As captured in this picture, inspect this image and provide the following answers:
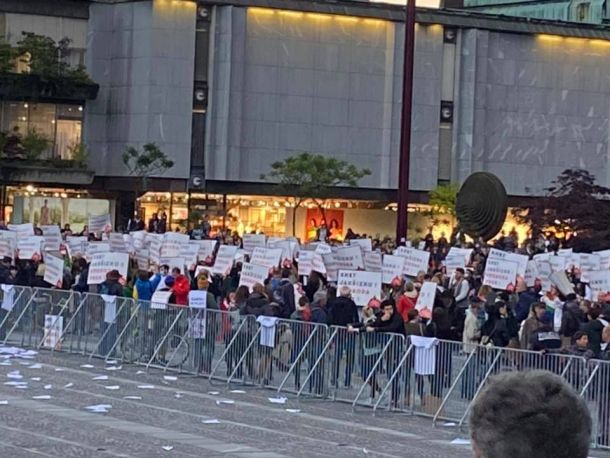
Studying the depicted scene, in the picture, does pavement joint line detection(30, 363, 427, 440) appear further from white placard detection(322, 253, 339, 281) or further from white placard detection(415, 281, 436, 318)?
white placard detection(322, 253, 339, 281)

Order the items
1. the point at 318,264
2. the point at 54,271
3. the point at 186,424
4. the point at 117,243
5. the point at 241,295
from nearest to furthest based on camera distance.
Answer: the point at 186,424
the point at 241,295
the point at 54,271
the point at 318,264
the point at 117,243

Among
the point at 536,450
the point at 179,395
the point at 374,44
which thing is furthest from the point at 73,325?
the point at 374,44

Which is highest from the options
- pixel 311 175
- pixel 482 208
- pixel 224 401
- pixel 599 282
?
pixel 311 175

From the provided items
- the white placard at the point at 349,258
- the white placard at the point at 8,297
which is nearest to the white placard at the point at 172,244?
the white placard at the point at 349,258

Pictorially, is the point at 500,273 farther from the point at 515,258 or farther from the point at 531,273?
the point at 531,273

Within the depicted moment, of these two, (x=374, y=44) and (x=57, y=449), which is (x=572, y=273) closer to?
(x=57, y=449)

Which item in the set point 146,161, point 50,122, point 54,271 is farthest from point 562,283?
point 50,122

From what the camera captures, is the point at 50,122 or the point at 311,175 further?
the point at 50,122

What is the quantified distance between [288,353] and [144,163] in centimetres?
4728

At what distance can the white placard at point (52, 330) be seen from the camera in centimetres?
2723

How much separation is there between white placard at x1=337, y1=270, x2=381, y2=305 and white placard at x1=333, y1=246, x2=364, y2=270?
18.4 ft

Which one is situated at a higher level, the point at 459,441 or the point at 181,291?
the point at 181,291

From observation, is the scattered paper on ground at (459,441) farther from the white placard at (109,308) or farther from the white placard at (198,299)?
the white placard at (109,308)

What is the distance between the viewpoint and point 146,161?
68438 millimetres
